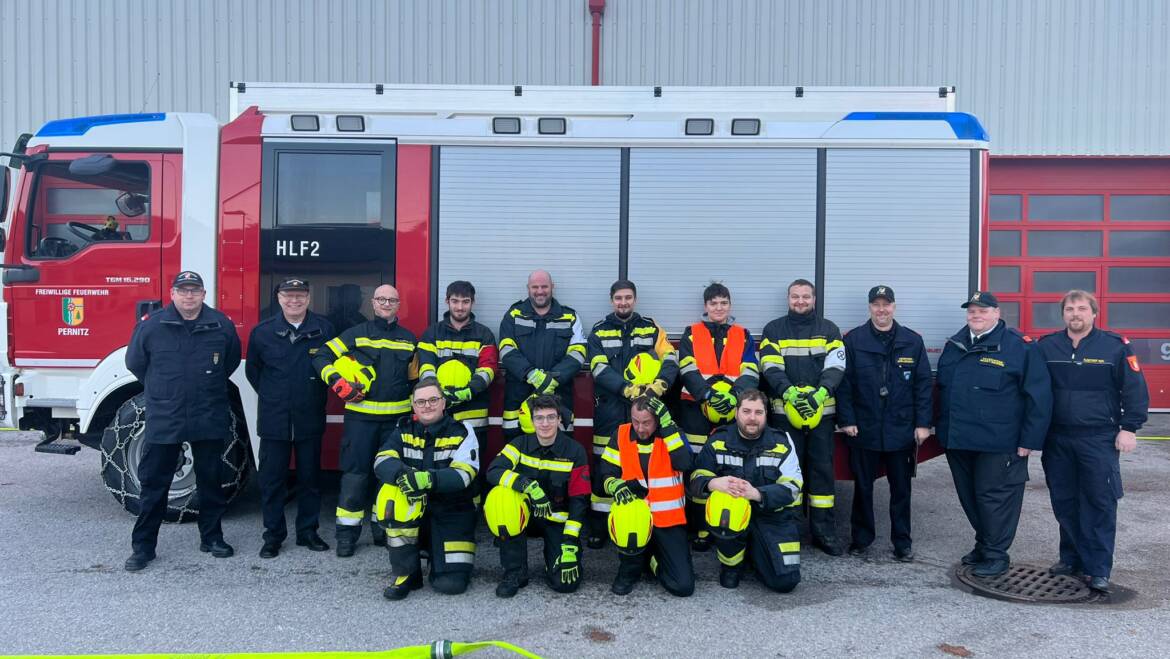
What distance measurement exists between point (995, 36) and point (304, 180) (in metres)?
8.78

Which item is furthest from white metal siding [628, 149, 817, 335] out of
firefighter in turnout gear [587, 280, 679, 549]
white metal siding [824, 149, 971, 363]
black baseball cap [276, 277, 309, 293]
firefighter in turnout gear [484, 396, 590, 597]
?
black baseball cap [276, 277, 309, 293]

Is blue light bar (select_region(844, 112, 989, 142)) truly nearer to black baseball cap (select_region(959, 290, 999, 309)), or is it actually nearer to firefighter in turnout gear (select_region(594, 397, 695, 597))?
black baseball cap (select_region(959, 290, 999, 309))

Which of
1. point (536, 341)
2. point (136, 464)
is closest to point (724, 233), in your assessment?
point (536, 341)

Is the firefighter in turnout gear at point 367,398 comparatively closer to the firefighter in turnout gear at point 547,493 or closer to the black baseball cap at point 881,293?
the firefighter in turnout gear at point 547,493

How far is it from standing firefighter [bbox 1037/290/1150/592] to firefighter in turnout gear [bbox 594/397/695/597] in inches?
84.0

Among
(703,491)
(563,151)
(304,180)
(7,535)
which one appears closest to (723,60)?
(563,151)

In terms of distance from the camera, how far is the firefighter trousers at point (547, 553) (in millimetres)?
4191

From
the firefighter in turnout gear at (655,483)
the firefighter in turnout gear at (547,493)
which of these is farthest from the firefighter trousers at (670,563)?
the firefighter in turnout gear at (547,493)

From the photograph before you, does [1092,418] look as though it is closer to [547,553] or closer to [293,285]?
[547,553]

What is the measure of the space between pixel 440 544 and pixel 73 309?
3177 mm

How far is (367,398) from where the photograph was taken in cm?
475

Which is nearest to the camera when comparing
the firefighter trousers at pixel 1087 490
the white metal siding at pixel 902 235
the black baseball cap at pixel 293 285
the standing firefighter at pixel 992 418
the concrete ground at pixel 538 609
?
the concrete ground at pixel 538 609

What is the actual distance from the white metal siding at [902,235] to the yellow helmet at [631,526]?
6.43 feet

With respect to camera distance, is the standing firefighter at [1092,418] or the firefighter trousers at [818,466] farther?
the firefighter trousers at [818,466]
